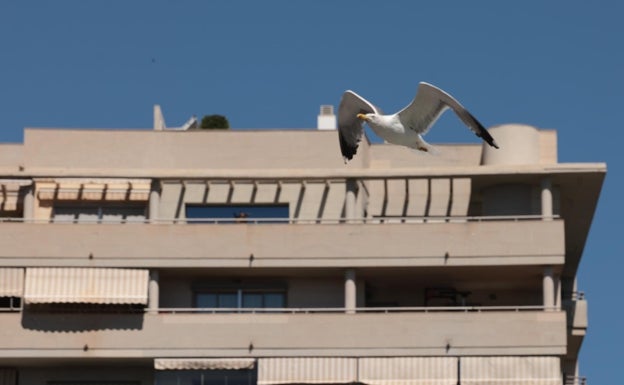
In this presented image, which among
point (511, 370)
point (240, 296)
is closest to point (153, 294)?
point (240, 296)

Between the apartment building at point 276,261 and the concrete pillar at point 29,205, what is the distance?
9cm

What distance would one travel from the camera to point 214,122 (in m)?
73.8

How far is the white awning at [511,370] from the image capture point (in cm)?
5816

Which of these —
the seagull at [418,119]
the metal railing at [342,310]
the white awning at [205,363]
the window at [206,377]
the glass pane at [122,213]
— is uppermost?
the glass pane at [122,213]

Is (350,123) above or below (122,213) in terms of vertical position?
below

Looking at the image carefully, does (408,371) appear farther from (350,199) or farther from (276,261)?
(350,199)

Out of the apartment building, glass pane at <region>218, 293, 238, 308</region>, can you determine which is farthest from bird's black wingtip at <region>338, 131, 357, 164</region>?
glass pane at <region>218, 293, 238, 308</region>

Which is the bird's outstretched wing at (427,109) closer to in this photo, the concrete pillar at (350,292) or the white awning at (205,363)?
the concrete pillar at (350,292)

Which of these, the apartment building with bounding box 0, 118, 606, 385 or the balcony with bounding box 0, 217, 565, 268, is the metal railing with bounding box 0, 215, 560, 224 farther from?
the balcony with bounding box 0, 217, 565, 268

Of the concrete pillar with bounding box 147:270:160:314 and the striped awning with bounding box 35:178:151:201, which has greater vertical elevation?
the striped awning with bounding box 35:178:151:201

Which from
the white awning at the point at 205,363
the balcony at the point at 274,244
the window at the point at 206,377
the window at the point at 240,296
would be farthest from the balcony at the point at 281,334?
the window at the point at 240,296

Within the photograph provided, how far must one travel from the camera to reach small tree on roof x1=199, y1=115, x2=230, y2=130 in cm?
7344

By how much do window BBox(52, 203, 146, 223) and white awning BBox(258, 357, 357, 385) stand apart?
7.07 m

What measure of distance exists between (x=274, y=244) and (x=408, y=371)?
5748 millimetres
